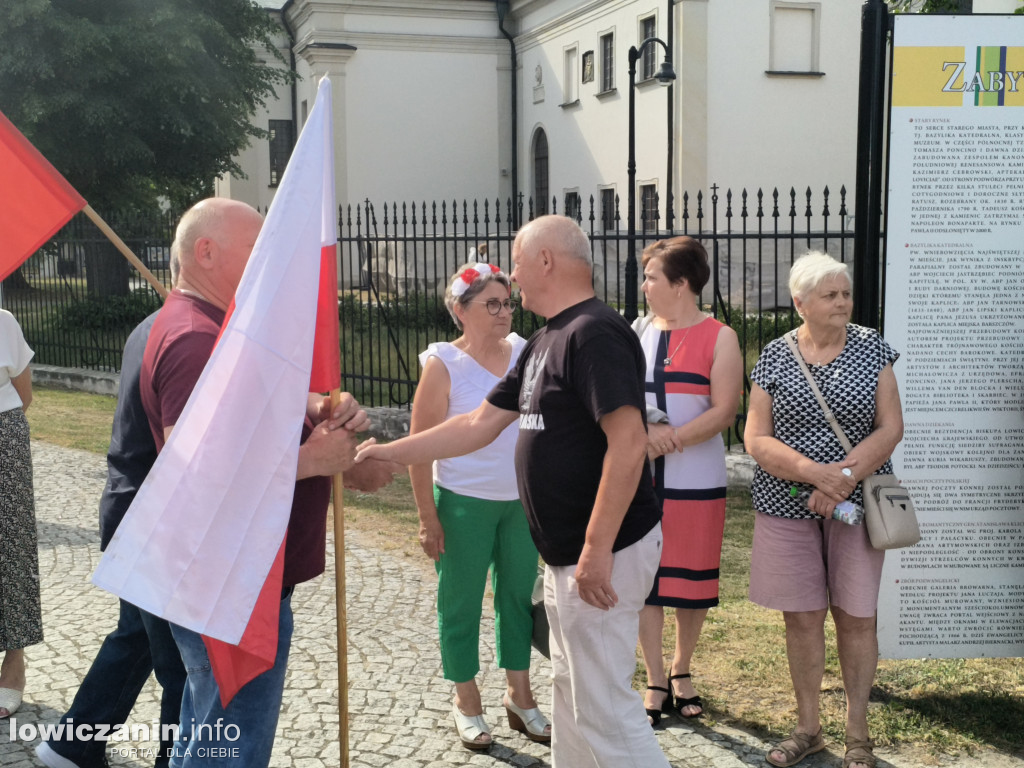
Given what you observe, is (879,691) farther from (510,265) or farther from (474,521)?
(510,265)

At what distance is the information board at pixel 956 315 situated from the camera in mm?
4395

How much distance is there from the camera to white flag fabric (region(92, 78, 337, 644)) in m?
2.79

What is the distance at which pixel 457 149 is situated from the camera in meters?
35.2

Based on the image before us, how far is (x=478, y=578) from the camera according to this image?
169 inches

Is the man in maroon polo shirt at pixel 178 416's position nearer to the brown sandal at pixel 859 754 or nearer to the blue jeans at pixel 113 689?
the blue jeans at pixel 113 689

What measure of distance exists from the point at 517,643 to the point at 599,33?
89.1ft

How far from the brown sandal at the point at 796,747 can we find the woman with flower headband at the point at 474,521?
34.4 inches

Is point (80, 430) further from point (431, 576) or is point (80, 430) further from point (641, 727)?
point (641, 727)

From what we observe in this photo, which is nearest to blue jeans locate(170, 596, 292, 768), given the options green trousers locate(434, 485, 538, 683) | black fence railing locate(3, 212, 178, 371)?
green trousers locate(434, 485, 538, 683)

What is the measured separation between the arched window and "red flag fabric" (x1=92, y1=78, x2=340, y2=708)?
31.0m

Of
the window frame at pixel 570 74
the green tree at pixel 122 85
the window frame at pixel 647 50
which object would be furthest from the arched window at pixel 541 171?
the green tree at pixel 122 85

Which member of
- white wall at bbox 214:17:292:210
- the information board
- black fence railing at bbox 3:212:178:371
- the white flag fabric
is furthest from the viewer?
white wall at bbox 214:17:292:210

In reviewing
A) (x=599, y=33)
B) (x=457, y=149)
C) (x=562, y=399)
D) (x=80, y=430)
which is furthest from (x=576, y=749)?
(x=457, y=149)

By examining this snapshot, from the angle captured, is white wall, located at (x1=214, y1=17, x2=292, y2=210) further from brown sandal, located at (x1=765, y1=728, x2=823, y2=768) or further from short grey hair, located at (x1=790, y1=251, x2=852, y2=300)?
brown sandal, located at (x1=765, y1=728, x2=823, y2=768)
